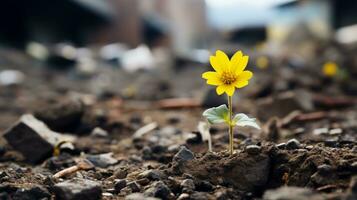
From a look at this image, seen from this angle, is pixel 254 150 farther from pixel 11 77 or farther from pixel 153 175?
pixel 11 77

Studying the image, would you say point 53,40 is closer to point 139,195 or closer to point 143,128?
point 143,128

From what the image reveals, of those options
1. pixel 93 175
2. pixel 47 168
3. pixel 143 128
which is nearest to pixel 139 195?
pixel 93 175

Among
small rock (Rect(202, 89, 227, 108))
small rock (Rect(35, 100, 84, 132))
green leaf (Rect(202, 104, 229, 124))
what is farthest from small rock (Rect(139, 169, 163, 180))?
small rock (Rect(202, 89, 227, 108))

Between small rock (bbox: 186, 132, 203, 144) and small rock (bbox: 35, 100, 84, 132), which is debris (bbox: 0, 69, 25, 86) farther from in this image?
small rock (bbox: 186, 132, 203, 144)

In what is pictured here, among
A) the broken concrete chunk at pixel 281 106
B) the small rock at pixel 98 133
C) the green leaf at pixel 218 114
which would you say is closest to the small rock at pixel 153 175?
the green leaf at pixel 218 114

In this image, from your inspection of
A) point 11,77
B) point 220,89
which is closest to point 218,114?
point 220,89
